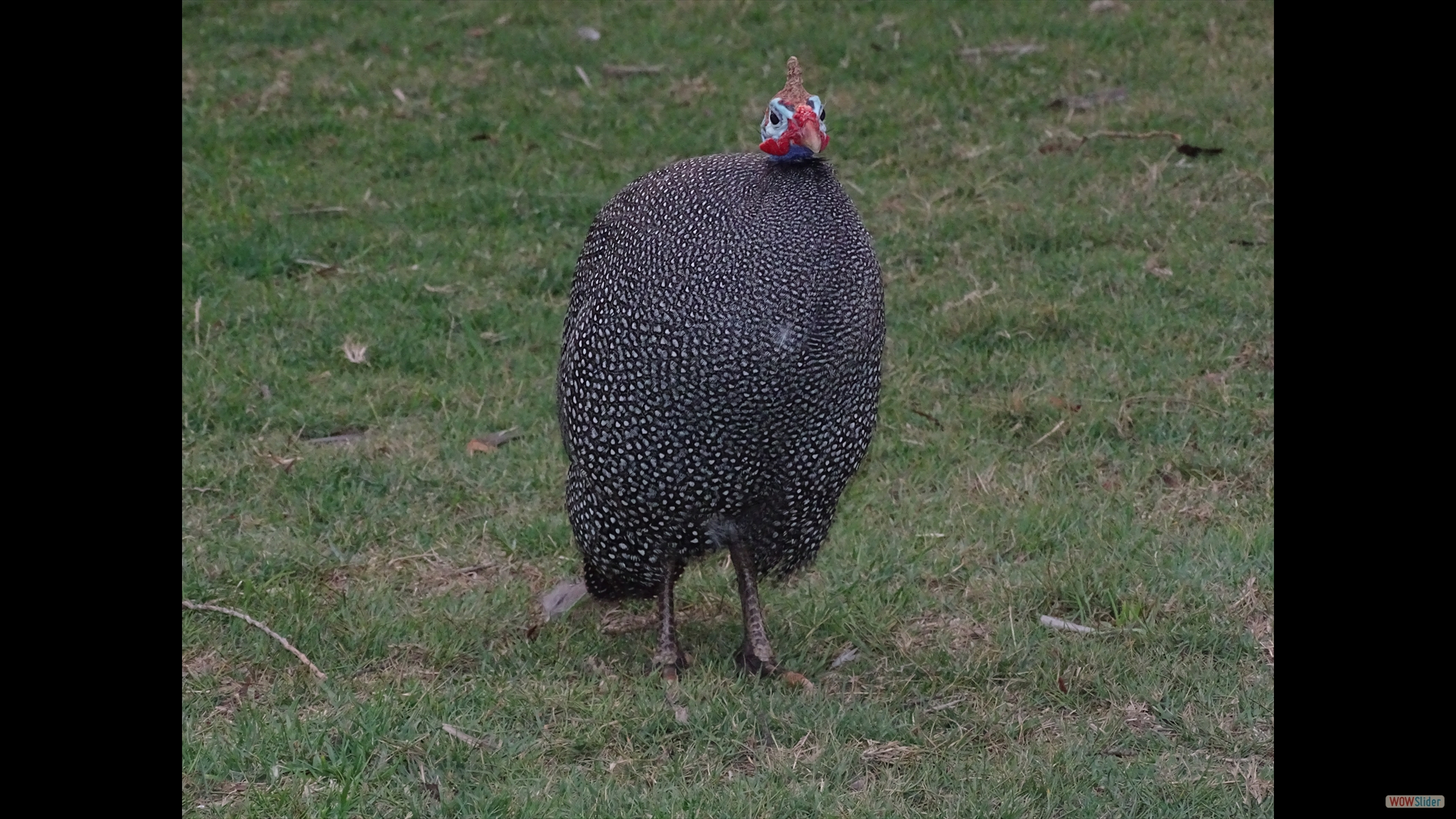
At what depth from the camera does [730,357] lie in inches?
151

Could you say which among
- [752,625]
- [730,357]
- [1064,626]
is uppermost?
[730,357]

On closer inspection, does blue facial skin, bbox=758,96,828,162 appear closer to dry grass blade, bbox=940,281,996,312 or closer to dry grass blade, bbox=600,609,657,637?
dry grass blade, bbox=600,609,657,637

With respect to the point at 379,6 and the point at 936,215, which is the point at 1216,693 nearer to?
the point at 936,215

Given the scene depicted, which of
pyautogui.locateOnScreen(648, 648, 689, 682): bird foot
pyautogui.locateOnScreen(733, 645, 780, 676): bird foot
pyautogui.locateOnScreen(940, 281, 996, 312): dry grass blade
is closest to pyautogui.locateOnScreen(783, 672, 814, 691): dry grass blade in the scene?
pyautogui.locateOnScreen(733, 645, 780, 676): bird foot

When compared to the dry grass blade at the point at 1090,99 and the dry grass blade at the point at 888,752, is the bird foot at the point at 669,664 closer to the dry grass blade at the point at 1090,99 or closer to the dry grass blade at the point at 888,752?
the dry grass blade at the point at 888,752

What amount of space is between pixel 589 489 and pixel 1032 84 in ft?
17.6

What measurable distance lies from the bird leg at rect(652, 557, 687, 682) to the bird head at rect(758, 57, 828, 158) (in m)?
1.07

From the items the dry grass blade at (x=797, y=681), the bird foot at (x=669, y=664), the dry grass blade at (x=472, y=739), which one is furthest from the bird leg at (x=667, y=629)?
the dry grass blade at (x=472, y=739)

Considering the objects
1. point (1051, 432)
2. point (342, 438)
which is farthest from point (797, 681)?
point (342, 438)

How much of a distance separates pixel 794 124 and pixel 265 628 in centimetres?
187

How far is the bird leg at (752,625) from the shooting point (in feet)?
14.0

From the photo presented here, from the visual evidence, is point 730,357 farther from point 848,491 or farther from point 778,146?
point 848,491

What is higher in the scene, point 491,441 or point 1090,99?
point 1090,99

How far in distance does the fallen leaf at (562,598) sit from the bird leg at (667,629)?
0.36 metres
